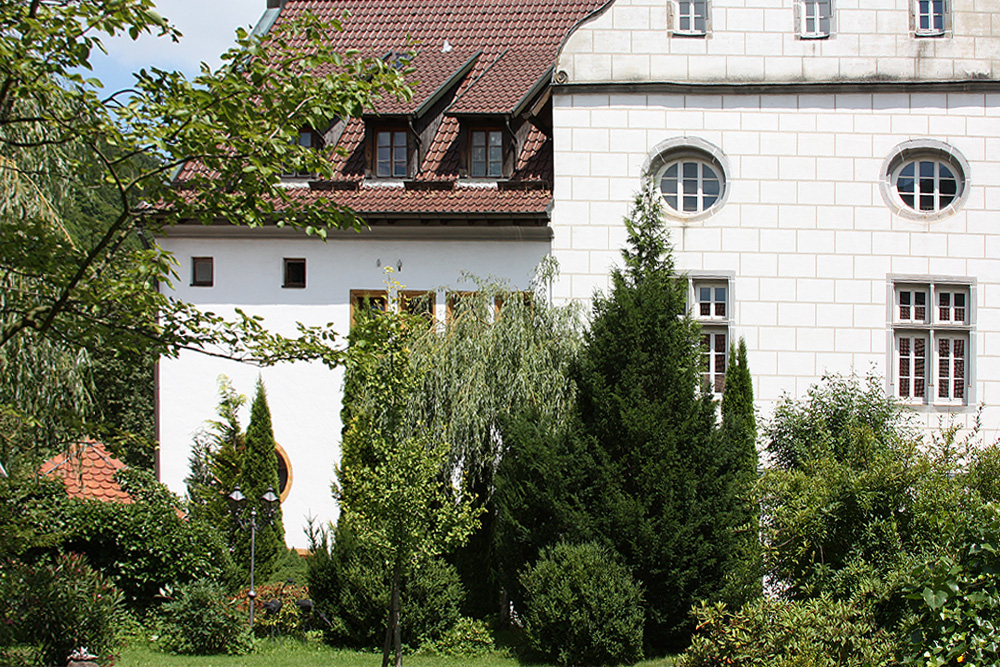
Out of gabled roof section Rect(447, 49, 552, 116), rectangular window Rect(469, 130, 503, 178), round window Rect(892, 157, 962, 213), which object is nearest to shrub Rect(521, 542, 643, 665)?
rectangular window Rect(469, 130, 503, 178)

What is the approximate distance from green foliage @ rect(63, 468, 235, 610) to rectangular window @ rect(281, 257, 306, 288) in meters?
4.86

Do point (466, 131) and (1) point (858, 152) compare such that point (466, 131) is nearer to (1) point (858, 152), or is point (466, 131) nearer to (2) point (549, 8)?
(2) point (549, 8)

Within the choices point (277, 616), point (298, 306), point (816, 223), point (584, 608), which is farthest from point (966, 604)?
point (298, 306)

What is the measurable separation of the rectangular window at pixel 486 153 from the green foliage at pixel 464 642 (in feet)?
28.3

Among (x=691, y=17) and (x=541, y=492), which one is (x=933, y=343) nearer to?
(x=691, y=17)

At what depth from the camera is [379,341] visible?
8.53 meters

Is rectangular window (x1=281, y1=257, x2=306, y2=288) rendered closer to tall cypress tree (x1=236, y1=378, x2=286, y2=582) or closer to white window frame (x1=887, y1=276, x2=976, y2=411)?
tall cypress tree (x1=236, y1=378, x2=286, y2=582)

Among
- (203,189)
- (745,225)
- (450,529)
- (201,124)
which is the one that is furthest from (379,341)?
(745,225)

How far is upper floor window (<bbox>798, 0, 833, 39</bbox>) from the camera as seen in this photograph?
17391mm

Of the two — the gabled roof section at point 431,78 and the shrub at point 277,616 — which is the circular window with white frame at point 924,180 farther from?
the shrub at point 277,616

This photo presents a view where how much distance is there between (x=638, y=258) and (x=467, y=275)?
2.96 m

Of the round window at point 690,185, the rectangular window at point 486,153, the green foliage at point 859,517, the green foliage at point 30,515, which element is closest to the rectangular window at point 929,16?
the round window at point 690,185

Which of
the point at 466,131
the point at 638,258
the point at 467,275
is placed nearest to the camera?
the point at 638,258

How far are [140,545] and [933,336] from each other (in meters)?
13.6
